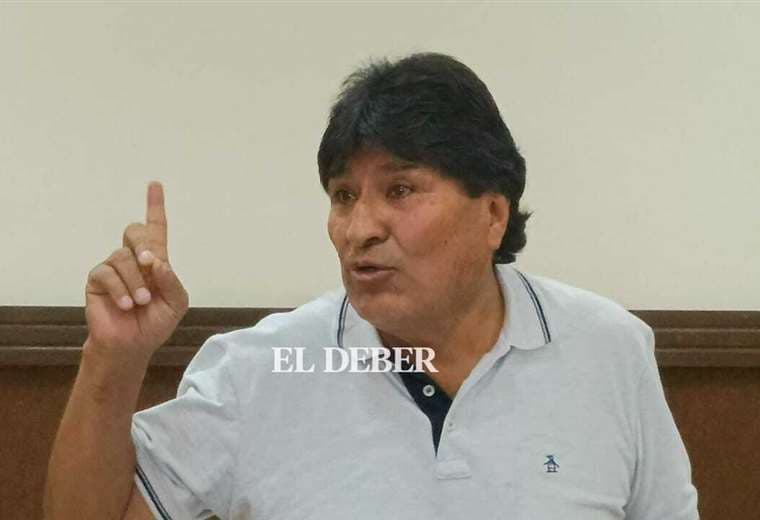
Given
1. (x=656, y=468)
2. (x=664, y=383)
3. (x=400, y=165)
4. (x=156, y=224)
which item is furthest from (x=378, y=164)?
(x=664, y=383)

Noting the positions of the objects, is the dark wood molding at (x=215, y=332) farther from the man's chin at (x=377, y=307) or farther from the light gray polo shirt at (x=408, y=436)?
the man's chin at (x=377, y=307)

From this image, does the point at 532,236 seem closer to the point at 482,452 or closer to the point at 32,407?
the point at 482,452

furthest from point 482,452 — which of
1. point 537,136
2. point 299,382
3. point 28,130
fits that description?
point 28,130

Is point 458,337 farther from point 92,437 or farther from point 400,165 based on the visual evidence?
point 92,437

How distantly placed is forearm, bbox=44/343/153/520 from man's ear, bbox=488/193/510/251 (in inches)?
19.4

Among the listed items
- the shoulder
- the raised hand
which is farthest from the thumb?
the shoulder

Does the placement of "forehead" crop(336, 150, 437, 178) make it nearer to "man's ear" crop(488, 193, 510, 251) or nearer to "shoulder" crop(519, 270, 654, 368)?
"man's ear" crop(488, 193, 510, 251)

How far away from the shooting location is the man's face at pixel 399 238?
108cm

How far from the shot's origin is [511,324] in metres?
1.21

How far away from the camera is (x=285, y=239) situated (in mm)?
1714

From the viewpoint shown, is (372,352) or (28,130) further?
(28,130)

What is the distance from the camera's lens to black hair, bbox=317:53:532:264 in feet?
3.53

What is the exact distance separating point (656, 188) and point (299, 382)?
1.00 m

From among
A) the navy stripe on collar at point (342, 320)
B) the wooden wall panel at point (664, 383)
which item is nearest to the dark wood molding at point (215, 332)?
the wooden wall panel at point (664, 383)
